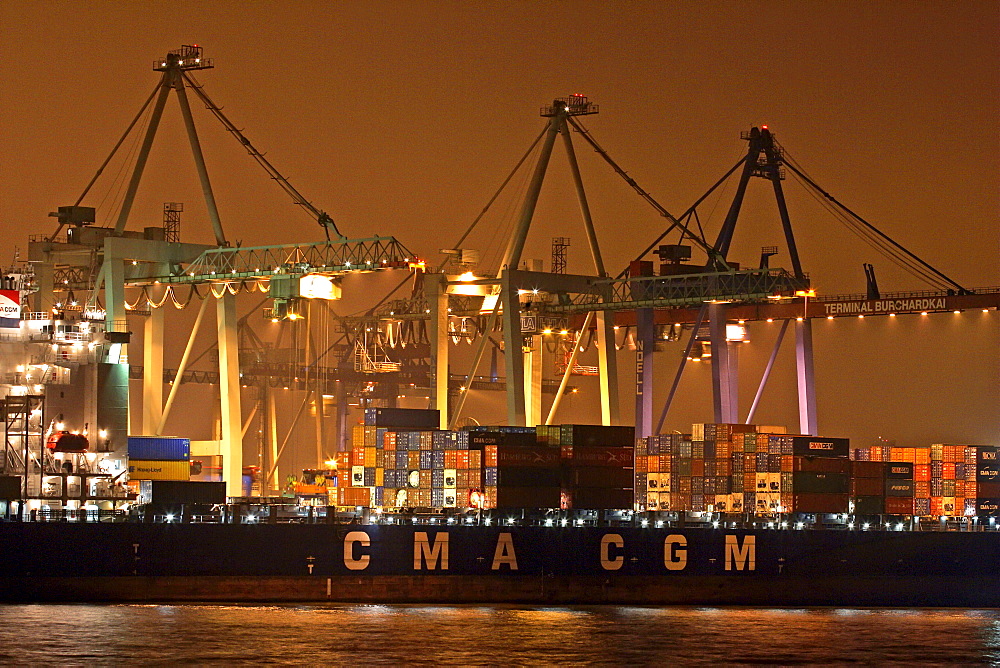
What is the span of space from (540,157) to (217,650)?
35.9 m

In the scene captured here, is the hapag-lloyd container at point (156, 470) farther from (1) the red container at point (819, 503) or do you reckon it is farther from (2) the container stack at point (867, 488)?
(2) the container stack at point (867, 488)

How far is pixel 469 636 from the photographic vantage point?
48.9 meters

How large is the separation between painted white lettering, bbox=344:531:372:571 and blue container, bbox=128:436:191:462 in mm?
10617

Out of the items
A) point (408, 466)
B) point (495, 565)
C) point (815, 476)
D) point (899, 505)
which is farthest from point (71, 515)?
point (899, 505)

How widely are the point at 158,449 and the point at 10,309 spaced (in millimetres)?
8552

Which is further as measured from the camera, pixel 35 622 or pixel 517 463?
pixel 517 463

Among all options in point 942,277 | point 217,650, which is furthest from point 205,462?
point 217,650

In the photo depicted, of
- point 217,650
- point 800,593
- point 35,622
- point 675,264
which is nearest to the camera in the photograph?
point 217,650

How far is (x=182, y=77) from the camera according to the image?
71.9 meters

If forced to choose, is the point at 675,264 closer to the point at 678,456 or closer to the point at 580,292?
the point at 580,292

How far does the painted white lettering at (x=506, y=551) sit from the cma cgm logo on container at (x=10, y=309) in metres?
17.4

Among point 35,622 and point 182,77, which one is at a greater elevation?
point 182,77

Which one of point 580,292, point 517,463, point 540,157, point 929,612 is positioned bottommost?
point 929,612

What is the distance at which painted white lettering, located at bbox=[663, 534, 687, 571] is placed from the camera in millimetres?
59906
